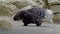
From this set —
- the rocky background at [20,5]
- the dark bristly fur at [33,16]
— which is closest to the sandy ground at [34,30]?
the dark bristly fur at [33,16]

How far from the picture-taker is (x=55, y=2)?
4473mm

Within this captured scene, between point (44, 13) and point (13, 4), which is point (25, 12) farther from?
point (13, 4)

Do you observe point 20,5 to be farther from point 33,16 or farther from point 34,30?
point 34,30

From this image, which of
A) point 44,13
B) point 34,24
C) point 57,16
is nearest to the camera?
point 44,13

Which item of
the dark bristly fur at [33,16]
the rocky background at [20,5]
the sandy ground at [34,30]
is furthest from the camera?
the rocky background at [20,5]

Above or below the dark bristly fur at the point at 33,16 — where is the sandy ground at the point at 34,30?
below

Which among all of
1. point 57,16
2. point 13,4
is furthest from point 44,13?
point 13,4

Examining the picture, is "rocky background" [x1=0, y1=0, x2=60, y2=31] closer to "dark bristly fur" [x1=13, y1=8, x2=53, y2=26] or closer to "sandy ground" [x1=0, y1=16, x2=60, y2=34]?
"sandy ground" [x1=0, y1=16, x2=60, y2=34]

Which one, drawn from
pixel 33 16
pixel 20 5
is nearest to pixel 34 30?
pixel 33 16

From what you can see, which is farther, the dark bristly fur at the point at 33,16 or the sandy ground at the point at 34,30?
the dark bristly fur at the point at 33,16

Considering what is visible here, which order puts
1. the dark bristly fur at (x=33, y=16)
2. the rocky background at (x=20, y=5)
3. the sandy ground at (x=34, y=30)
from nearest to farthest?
the sandy ground at (x=34, y=30) → the dark bristly fur at (x=33, y=16) → the rocky background at (x=20, y=5)

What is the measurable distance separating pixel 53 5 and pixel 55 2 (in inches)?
3.9

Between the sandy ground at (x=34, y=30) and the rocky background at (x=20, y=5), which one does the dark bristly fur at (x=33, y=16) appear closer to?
the sandy ground at (x=34, y=30)

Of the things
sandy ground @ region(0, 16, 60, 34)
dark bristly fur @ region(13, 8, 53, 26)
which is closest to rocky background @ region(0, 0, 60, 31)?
sandy ground @ region(0, 16, 60, 34)
